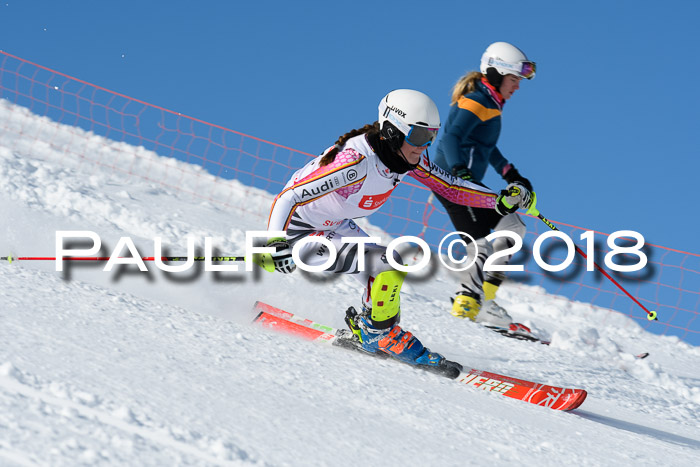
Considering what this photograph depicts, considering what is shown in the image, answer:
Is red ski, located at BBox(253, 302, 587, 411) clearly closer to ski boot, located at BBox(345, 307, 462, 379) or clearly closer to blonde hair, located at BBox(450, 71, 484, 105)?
ski boot, located at BBox(345, 307, 462, 379)

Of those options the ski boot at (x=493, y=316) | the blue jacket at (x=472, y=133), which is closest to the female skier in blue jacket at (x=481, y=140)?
the blue jacket at (x=472, y=133)

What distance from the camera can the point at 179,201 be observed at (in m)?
9.23

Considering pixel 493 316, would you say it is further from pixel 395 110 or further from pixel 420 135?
pixel 395 110

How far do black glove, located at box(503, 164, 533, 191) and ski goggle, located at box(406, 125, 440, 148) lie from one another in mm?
1232

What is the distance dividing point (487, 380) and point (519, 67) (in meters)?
2.86

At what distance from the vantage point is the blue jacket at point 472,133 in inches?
227

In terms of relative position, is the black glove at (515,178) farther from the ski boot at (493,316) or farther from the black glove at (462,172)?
the ski boot at (493,316)

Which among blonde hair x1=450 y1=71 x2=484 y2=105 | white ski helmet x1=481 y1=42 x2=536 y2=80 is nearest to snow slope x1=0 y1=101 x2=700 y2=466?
blonde hair x1=450 y1=71 x2=484 y2=105

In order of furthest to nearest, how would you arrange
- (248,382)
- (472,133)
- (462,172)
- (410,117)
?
(472,133) < (462,172) < (410,117) < (248,382)

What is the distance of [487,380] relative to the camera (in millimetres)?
4230

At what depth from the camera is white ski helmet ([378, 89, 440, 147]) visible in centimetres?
387

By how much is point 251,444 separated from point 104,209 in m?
5.59

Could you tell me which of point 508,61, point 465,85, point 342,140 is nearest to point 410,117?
point 342,140

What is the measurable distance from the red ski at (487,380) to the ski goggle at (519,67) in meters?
2.69
